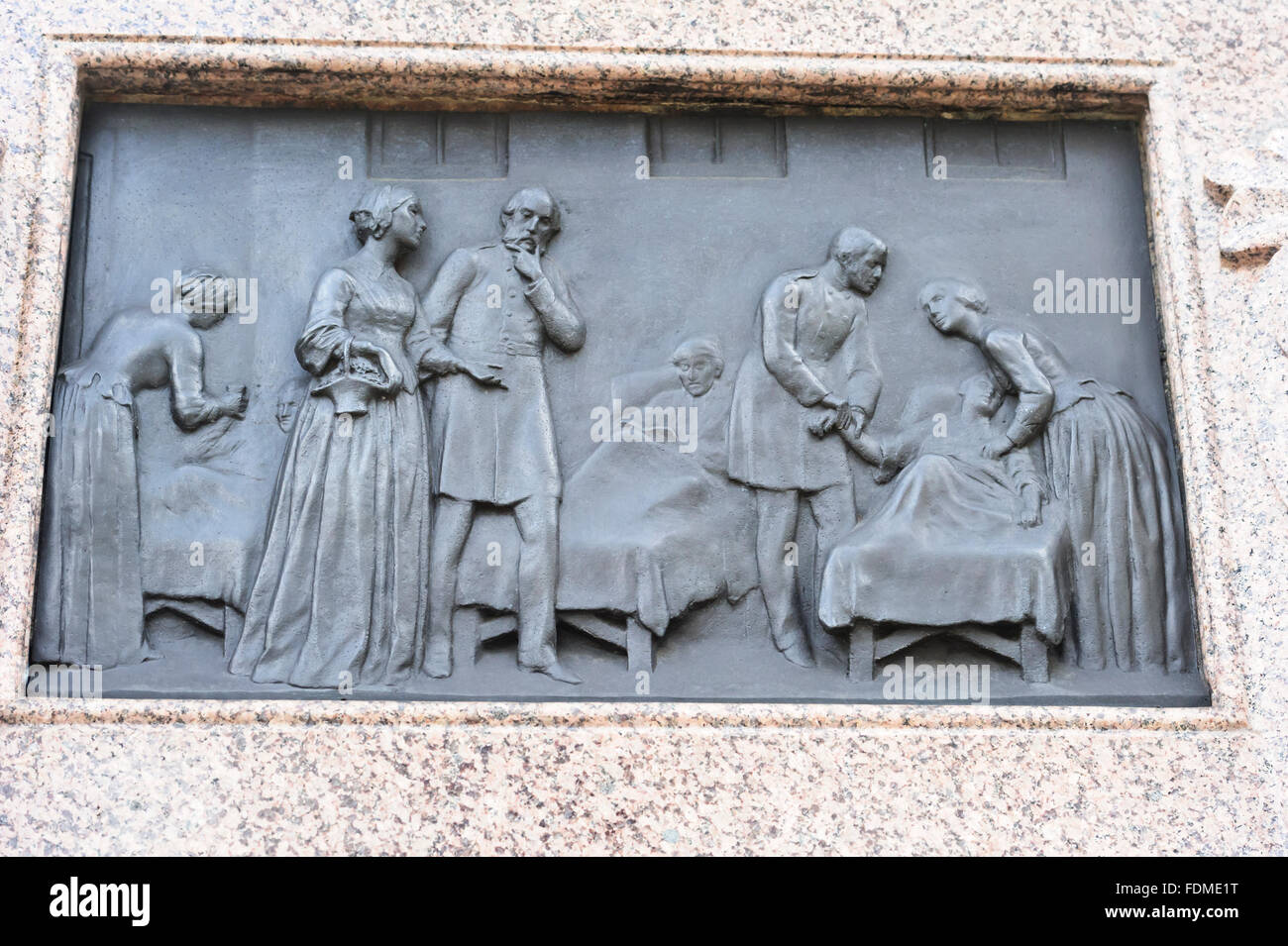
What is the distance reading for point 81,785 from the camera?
512 cm

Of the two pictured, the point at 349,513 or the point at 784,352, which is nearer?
the point at 349,513

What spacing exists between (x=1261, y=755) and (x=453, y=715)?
285 cm

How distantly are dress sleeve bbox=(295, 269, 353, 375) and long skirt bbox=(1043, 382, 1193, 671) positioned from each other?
2727mm

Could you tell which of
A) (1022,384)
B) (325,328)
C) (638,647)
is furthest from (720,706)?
(325,328)

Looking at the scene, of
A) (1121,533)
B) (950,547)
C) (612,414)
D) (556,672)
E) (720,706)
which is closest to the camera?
(720,706)

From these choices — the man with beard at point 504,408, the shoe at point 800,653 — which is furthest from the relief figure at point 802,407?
the man with beard at point 504,408

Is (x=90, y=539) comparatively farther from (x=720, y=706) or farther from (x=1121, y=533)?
(x=1121, y=533)

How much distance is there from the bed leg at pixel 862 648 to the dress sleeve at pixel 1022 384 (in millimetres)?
952

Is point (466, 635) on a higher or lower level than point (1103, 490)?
lower

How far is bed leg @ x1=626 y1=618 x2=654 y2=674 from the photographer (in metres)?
5.53

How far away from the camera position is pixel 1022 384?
19.0ft

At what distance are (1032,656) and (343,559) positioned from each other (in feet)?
8.39

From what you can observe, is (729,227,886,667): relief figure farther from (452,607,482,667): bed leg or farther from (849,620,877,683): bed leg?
(452,607,482,667): bed leg

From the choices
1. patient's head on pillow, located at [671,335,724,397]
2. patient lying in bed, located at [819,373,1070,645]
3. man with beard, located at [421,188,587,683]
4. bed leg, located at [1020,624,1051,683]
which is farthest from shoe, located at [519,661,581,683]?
bed leg, located at [1020,624,1051,683]
